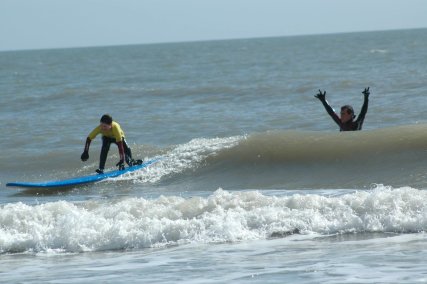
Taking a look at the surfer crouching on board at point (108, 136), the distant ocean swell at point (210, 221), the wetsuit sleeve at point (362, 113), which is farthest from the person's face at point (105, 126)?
the wetsuit sleeve at point (362, 113)

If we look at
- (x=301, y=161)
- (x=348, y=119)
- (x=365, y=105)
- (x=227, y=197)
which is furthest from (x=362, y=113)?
(x=227, y=197)

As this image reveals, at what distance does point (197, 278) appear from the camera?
857cm

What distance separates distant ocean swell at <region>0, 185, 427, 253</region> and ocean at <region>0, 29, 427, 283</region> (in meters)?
0.02

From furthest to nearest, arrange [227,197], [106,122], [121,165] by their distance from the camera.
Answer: [121,165]
[106,122]
[227,197]

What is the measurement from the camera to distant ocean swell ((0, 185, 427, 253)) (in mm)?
10688

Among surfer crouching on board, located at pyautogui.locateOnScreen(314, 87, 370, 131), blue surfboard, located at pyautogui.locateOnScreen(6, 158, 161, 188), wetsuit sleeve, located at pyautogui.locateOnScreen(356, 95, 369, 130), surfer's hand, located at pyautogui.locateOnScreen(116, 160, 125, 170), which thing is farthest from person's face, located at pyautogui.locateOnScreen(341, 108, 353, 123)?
surfer's hand, located at pyautogui.locateOnScreen(116, 160, 125, 170)

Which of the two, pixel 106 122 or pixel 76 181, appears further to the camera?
pixel 76 181

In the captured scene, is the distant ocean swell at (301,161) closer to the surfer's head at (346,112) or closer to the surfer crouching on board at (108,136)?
the surfer crouching on board at (108,136)

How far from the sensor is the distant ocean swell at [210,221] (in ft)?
35.1

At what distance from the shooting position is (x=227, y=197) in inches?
473

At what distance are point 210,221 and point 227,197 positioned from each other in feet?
3.04

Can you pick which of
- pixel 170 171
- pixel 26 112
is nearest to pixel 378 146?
pixel 170 171

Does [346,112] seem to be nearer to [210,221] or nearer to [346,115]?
[346,115]

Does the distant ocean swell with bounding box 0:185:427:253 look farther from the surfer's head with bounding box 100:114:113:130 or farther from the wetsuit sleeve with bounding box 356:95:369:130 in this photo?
the surfer's head with bounding box 100:114:113:130
